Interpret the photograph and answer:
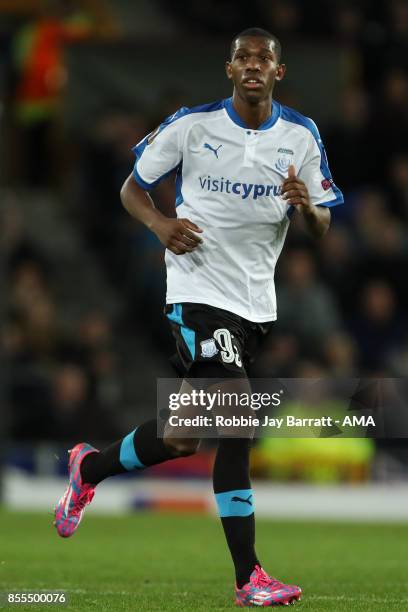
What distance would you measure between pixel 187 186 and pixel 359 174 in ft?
30.0

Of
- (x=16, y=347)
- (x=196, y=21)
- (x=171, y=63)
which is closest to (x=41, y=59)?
(x=171, y=63)

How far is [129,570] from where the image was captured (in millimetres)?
7504

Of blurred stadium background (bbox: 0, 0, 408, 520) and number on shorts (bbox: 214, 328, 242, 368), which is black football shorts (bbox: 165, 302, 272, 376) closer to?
number on shorts (bbox: 214, 328, 242, 368)

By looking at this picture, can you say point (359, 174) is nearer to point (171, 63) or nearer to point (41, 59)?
point (171, 63)

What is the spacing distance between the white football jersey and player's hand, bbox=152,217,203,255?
0.40ft

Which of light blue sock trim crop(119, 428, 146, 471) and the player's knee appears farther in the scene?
light blue sock trim crop(119, 428, 146, 471)

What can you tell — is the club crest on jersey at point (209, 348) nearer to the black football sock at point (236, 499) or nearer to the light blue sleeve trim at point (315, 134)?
the black football sock at point (236, 499)

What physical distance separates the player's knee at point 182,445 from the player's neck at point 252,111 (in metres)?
1.36

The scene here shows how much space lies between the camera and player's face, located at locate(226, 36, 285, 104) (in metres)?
6.24

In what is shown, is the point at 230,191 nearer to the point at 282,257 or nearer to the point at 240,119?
the point at 240,119

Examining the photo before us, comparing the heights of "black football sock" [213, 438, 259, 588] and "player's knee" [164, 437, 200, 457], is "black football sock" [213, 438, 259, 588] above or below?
below

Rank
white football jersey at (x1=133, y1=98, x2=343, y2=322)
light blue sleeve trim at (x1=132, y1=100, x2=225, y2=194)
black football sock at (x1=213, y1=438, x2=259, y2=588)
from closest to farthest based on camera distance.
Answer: black football sock at (x1=213, y1=438, x2=259, y2=588) → white football jersey at (x1=133, y1=98, x2=343, y2=322) → light blue sleeve trim at (x1=132, y1=100, x2=225, y2=194)

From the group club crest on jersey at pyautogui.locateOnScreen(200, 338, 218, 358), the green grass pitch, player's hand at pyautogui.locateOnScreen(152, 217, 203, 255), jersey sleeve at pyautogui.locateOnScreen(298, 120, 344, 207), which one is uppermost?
jersey sleeve at pyautogui.locateOnScreen(298, 120, 344, 207)

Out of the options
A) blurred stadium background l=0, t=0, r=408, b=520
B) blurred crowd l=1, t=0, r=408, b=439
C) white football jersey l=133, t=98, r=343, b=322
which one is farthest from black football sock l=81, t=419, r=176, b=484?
blurred crowd l=1, t=0, r=408, b=439
